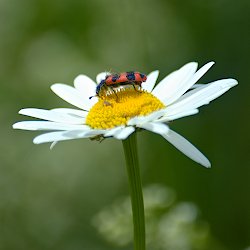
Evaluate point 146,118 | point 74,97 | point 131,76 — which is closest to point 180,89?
point 131,76

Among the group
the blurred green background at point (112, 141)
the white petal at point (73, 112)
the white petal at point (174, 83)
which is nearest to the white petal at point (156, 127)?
the white petal at point (174, 83)

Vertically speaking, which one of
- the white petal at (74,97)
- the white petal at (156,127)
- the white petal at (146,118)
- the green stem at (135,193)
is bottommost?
the green stem at (135,193)

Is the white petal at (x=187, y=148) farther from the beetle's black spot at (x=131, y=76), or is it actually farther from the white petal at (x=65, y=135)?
the beetle's black spot at (x=131, y=76)

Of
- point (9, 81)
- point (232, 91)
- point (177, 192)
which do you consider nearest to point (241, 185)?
point (177, 192)

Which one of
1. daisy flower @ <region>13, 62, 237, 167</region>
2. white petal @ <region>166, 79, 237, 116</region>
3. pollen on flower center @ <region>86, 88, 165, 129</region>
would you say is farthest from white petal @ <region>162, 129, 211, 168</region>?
pollen on flower center @ <region>86, 88, 165, 129</region>

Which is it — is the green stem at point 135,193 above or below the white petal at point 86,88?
below

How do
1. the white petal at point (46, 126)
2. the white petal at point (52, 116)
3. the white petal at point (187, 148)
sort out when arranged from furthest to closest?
1. the white petal at point (52, 116)
2. the white petal at point (46, 126)
3. the white petal at point (187, 148)

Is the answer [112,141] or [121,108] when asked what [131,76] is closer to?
[121,108]

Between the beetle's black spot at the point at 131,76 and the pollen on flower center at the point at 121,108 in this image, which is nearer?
the pollen on flower center at the point at 121,108
